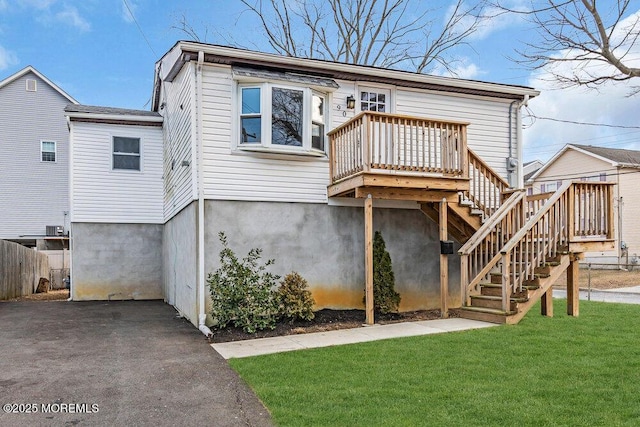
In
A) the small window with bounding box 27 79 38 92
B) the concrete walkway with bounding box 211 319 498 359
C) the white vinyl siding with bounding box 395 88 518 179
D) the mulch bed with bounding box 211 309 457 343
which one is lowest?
the mulch bed with bounding box 211 309 457 343

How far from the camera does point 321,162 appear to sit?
398 inches

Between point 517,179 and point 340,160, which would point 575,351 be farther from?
point 517,179

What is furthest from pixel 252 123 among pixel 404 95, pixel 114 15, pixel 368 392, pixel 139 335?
pixel 114 15

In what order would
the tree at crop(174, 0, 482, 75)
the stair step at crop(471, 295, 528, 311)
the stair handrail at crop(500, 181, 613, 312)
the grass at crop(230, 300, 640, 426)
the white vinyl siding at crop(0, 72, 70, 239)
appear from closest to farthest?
1. the grass at crop(230, 300, 640, 426)
2. the stair step at crop(471, 295, 528, 311)
3. the stair handrail at crop(500, 181, 613, 312)
4. the white vinyl siding at crop(0, 72, 70, 239)
5. the tree at crop(174, 0, 482, 75)

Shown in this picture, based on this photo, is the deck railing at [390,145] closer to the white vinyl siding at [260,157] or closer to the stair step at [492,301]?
the white vinyl siding at [260,157]

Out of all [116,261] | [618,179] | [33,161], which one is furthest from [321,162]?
[618,179]

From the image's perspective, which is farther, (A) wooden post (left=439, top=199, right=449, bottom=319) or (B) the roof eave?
(A) wooden post (left=439, top=199, right=449, bottom=319)

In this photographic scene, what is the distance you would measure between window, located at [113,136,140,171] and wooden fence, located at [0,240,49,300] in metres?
4.14

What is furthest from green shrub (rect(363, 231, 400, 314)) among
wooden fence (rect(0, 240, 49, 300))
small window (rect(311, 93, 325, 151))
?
wooden fence (rect(0, 240, 49, 300))

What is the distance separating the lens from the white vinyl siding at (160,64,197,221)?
9.37 meters

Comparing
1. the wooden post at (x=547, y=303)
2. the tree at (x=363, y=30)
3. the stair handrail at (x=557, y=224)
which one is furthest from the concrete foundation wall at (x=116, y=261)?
the tree at (x=363, y=30)

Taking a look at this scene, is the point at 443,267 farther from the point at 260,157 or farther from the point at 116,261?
the point at 116,261

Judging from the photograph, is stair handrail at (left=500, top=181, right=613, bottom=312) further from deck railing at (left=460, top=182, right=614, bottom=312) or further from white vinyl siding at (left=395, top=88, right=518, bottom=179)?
white vinyl siding at (left=395, top=88, right=518, bottom=179)

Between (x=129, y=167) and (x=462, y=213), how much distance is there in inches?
370
